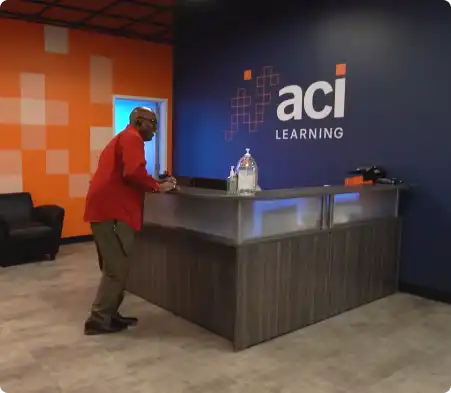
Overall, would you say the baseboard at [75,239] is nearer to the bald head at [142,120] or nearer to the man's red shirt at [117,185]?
the man's red shirt at [117,185]

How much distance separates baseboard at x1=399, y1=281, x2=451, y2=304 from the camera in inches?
178

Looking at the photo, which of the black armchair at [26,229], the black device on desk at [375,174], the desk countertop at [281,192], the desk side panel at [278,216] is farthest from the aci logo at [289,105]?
the black armchair at [26,229]

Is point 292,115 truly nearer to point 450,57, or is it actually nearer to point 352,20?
point 352,20

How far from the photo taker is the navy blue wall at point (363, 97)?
4.48m

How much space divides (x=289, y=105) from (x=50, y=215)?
10.9ft

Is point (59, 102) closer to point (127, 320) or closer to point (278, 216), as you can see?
point (127, 320)

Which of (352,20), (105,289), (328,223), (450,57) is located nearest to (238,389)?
(105,289)

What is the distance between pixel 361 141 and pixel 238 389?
3.14 m

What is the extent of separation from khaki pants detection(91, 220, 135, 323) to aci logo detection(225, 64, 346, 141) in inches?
109

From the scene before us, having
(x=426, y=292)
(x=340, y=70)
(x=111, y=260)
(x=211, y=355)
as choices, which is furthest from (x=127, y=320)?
(x=340, y=70)

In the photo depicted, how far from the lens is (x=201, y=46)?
6.99m

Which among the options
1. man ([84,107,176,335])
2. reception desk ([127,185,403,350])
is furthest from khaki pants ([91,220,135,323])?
reception desk ([127,185,403,350])

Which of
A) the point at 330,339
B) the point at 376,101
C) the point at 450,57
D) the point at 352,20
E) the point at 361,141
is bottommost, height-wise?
the point at 330,339

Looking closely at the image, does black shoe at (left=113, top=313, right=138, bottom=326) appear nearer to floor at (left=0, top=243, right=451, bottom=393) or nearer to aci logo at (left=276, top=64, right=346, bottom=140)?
floor at (left=0, top=243, right=451, bottom=393)
